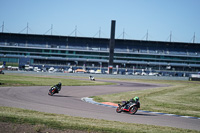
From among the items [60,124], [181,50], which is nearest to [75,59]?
[181,50]

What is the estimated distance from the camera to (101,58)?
386 ft

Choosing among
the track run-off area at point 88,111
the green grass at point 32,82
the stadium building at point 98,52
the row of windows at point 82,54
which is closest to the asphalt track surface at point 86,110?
the track run-off area at point 88,111

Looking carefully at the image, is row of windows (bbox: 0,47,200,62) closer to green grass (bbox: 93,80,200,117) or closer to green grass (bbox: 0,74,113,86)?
green grass (bbox: 0,74,113,86)

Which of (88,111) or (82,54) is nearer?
(88,111)

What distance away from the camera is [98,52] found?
11775 cm

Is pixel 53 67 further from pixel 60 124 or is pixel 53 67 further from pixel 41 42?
pixel 60 124

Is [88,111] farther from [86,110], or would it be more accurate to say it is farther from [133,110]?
[133,110]

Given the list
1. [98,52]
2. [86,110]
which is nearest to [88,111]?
[86,110]

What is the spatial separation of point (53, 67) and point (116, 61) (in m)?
26.7

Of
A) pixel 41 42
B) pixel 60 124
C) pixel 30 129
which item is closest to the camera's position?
pixel 30 129

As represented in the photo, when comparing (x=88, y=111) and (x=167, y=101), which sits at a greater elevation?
(x=88, y=111)

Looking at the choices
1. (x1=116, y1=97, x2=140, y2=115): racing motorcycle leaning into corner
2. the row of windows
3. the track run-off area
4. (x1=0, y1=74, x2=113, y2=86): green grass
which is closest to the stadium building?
the row of windows

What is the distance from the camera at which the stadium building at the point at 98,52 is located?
116 meters

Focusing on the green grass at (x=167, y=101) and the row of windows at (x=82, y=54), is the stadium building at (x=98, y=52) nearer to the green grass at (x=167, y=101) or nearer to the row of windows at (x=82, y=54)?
the row of windows at (x=82, y=54)
